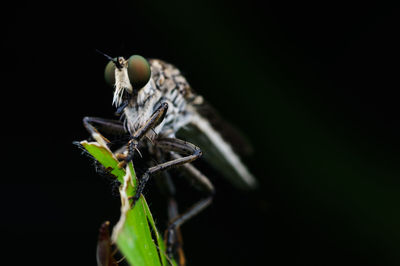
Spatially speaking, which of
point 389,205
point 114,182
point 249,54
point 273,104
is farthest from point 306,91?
point 114,182

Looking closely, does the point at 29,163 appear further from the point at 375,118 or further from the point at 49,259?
the point at 375,118

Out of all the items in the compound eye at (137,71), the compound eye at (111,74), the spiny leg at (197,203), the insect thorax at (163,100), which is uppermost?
the compound eye at (111,74)

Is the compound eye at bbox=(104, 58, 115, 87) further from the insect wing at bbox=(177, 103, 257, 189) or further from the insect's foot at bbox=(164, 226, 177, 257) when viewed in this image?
the insect's foot at bbox=(164, 226, 177, 257)

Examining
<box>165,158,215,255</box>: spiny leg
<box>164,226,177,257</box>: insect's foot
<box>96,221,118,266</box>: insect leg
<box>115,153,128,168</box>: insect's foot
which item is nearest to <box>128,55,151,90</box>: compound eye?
<box>165,158,215,255</box>: spiny leg

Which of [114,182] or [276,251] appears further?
[276,251]

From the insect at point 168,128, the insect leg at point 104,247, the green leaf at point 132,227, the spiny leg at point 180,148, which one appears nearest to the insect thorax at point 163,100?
the insect at point 168,128

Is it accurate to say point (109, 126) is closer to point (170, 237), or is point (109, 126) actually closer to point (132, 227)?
point (170, 237)

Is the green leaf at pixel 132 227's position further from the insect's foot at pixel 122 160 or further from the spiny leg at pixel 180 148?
the spiny leg at pixel 180 148
